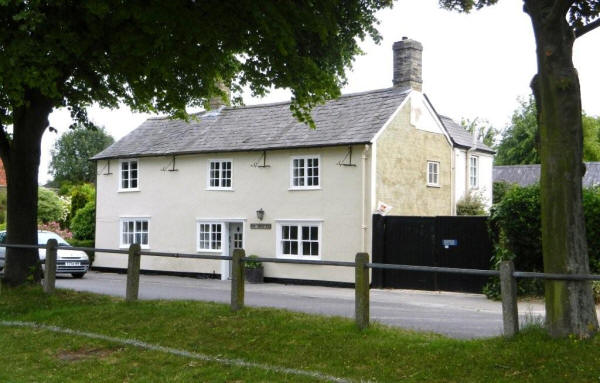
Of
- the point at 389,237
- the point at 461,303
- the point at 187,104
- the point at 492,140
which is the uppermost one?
the point at 492,140

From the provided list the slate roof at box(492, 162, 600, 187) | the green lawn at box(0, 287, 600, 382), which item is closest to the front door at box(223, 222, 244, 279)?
the green lawn at box(0, 287, 600, 382)

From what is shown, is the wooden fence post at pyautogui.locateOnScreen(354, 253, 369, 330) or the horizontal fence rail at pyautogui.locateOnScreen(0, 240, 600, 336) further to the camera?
the wooden fence post at pyautogui.locateOnScreen(354, 253, 369, 330)

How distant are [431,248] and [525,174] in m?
33.2

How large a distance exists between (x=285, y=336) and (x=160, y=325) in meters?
2.54

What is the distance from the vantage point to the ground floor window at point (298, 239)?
2444 cm

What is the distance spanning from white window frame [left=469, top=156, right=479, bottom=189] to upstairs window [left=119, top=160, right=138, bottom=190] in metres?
14.3

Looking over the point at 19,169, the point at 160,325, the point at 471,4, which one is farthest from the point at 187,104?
the point at 471,4

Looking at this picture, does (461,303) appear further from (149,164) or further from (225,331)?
(149,164)

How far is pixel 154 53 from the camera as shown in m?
13.7

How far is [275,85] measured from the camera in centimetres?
1478

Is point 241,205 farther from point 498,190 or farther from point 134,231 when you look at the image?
point 498,190

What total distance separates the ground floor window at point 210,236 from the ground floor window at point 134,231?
305 centimetres

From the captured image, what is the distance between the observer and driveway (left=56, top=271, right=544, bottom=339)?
12.5 m

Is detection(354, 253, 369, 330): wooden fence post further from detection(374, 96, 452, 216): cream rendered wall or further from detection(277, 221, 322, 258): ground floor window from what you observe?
detection(277, 221, 322, 258): ground floor window
